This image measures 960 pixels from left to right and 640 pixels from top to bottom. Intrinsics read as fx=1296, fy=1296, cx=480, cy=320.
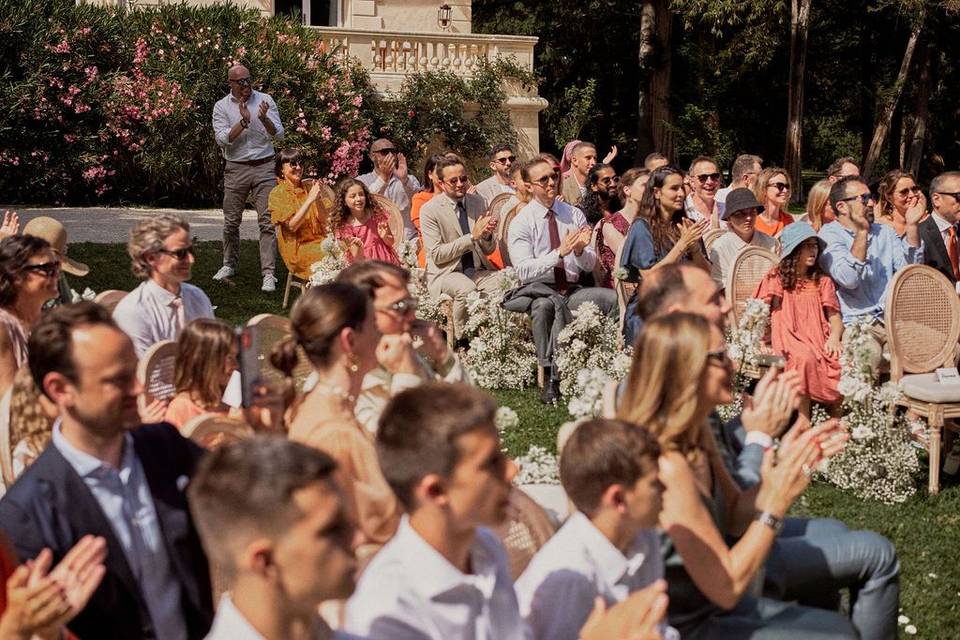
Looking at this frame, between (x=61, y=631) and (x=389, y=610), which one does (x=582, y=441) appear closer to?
(x=389, y=610)

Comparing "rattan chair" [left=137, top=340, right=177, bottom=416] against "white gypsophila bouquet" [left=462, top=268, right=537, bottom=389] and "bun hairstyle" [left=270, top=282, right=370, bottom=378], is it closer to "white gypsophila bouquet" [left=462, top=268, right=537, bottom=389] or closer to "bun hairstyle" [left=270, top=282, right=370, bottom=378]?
"bun hairstyle" [left=270, top=282, right=370, bottom=378]

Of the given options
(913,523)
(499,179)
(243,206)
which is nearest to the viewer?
(913,523)

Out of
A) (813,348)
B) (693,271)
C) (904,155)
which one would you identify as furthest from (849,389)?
(904,155)

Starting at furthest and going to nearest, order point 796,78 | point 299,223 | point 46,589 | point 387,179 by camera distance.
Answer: point 796,78
point 387,179
point 299,223
point 46,589

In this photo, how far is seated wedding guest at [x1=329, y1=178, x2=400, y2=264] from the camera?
10.6 metres

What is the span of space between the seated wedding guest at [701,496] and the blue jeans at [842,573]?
31 cm

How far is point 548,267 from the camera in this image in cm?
937

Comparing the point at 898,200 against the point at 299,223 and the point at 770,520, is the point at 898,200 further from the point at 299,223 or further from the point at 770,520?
the point at 770,520

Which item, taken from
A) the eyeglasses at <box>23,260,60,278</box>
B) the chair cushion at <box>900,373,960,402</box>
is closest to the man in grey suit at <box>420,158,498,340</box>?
the chair cushion at <box>900,373,960,402</box>

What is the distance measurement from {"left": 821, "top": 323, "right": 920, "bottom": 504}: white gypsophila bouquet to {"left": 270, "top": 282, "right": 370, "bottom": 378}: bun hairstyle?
152 inches

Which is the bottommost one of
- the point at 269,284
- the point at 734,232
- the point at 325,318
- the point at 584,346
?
the point at 269,284

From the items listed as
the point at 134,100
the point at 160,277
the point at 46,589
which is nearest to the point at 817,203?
the point at 160,277

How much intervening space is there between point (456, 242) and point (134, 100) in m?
12.4

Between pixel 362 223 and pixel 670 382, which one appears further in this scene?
pixel 362 223
